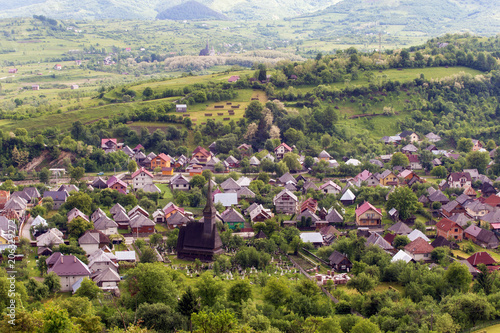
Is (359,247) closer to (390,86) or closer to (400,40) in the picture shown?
(390,86)

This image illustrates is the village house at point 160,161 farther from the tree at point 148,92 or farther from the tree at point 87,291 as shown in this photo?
the tree at point 87,291

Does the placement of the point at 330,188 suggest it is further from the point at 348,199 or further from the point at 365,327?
the point at 365,327

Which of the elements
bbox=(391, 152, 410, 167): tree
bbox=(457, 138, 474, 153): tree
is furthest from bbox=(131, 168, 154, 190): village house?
bbox=(457, 138, 474, 153): tree

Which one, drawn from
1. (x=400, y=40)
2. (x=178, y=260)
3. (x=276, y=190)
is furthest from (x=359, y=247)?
(x=400, y=40)

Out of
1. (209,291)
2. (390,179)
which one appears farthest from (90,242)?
(390,179)

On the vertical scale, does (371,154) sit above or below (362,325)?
below

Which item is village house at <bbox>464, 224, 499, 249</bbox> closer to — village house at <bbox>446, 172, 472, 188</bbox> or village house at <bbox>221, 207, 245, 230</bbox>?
village house at <bbox>446, 172, 472, 188</bbox>

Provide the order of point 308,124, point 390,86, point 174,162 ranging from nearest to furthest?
point 174,162 < point 308,124 < point 390,86
